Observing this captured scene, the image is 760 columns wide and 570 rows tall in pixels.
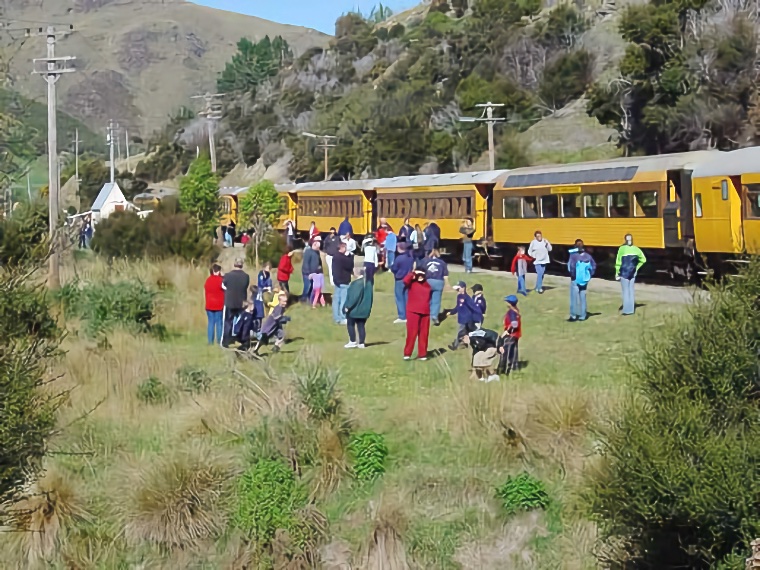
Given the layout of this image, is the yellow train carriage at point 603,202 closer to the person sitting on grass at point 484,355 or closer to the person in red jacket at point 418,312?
the person in red jacket at point 418,312

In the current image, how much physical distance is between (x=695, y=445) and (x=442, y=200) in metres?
29.7

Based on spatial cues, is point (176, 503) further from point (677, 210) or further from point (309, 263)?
point (677, 210)

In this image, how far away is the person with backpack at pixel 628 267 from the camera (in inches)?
810

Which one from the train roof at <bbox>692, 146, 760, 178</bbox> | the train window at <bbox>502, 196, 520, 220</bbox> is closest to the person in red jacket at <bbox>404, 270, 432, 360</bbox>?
the train roof at <bbox>692, 146, 760, 178</bbox>

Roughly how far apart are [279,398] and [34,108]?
6.50 meters

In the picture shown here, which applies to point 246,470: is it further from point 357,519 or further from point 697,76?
point 697,76

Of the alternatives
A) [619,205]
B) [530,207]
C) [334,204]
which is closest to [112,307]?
[619,205]

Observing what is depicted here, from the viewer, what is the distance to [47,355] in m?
8.78

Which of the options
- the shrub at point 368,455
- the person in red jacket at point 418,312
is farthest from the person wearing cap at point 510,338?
the shrub at point 368,455

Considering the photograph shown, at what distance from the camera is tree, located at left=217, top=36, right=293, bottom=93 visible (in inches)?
5192

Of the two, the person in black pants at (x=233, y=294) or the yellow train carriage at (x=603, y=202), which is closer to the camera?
the person in black pants at (x=233, y=294)

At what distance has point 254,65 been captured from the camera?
13288 cm

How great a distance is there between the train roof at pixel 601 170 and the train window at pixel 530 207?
0.41m

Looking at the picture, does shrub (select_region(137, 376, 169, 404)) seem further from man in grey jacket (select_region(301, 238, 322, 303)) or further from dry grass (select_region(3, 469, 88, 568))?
man in grey jacket (select_region(301, 238, 322, 303))
